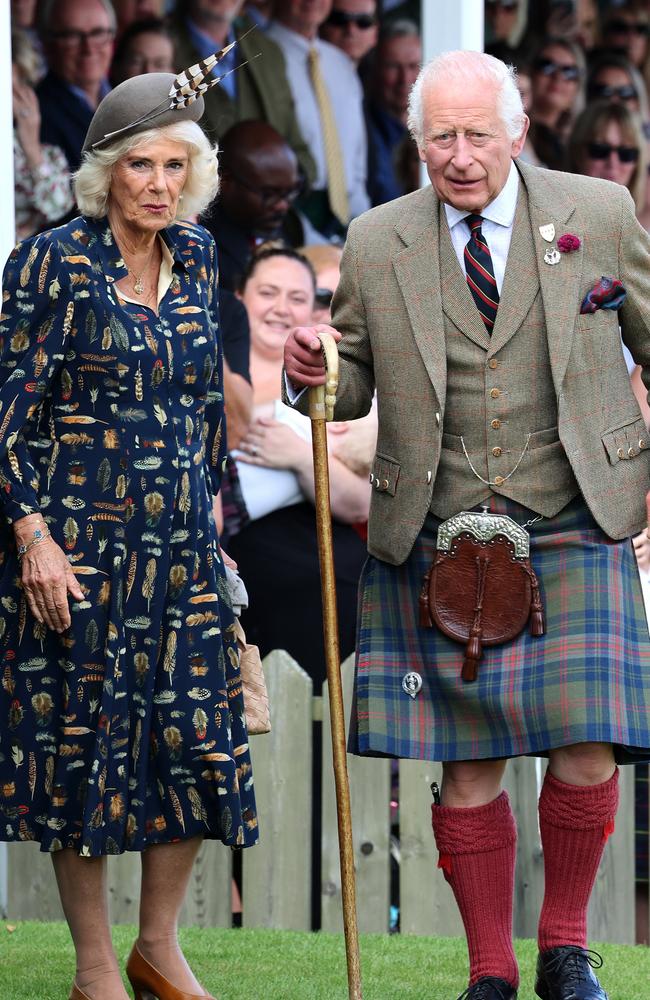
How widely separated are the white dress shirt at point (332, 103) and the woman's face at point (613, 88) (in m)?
1.16

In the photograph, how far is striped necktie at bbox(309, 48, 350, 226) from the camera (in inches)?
268

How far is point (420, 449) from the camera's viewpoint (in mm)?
4039

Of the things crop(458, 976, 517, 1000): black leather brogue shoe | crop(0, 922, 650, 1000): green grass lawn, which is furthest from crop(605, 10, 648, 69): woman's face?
crop(458, 976, 517, 1000): black leather brogue shoe

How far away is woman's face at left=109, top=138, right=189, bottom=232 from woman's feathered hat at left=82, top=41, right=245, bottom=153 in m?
0.05

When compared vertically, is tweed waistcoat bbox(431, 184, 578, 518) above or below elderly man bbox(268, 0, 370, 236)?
below

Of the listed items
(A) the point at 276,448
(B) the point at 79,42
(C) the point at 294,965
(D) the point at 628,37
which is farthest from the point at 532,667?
(D) the point at 628,37

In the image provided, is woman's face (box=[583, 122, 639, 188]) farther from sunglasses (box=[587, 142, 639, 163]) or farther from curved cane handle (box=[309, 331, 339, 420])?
curved cane handle (box=[309, 331, 339, 420])

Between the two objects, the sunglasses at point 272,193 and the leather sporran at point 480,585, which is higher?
the sunglasses at point 272,193

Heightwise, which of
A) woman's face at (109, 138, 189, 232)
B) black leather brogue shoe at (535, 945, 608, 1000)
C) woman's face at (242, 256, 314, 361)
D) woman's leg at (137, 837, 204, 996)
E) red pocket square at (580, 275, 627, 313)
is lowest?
black leather brogue shoe at (535, 945, 608, 1000)

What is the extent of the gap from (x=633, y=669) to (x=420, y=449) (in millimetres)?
687

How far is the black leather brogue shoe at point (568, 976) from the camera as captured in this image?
3939mm

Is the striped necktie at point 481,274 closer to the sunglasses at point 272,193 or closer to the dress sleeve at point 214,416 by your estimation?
the dress sleeve at point 214,416

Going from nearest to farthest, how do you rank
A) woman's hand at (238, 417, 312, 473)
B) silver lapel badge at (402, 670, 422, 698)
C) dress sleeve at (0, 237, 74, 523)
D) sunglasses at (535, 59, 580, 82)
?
dress sleeve at (0, 237, 74, 523)
silver lapel badge at (402, 670, 422, 698)
woman's hand at (238, 417, 312, 473)
sunglasses at (535, 59, 580, 82)

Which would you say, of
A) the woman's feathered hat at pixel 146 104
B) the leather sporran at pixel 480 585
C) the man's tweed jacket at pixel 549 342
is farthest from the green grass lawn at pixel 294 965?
the woman's feathered hat at pixel 146 104
